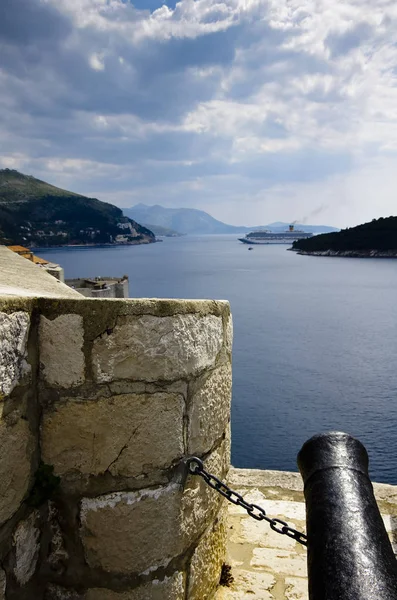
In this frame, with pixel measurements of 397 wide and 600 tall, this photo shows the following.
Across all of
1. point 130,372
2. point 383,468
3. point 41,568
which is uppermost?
point 130,372

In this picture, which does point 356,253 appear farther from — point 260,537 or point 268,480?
point 260,537

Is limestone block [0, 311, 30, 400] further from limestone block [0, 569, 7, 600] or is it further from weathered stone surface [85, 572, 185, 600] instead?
weathered stone surface [85, 572, 185, 600]

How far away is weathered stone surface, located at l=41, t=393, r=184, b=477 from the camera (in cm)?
173

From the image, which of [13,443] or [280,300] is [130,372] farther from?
[280,300]

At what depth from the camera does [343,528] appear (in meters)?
1.47

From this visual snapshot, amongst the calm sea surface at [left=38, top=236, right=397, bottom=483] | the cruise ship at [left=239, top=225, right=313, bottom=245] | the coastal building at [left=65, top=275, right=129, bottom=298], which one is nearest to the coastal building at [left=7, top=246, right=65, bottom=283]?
the coastal building at [left=65, top=275, right=129, bottom=298]

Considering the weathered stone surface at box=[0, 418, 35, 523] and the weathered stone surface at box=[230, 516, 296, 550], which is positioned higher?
the weathered stone surface at box=[0, 418, 35, 523]

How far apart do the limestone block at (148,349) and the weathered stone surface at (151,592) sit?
712mm

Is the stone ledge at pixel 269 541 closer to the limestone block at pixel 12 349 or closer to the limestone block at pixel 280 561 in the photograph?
the limestone block at pixel 280 561

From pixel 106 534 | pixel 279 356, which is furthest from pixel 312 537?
pixel 279 356

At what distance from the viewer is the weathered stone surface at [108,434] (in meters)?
1.73

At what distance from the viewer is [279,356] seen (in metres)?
30.1

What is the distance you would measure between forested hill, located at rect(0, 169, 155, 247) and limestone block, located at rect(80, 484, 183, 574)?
12795cm

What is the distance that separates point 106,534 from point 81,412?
42 cm
